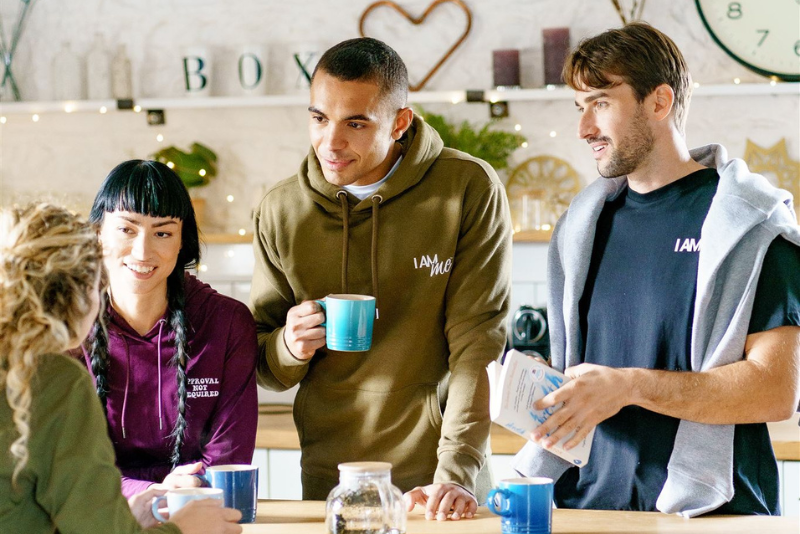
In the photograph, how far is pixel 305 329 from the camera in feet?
5.93

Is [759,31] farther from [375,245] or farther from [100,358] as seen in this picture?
[100,358]

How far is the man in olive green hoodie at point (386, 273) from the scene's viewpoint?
1923mm

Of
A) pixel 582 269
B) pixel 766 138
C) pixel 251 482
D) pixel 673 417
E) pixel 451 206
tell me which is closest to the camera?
pixel 251 482

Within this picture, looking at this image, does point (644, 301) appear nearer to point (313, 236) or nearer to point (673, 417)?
point (673, 417)

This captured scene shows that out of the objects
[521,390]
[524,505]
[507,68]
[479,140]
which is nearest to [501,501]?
[524,505]

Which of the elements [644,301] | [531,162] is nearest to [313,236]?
[644,301]

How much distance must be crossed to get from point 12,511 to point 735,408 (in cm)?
114

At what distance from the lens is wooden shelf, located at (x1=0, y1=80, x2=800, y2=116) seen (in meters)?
3.34

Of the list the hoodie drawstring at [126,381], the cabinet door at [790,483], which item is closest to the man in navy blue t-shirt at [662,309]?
the hoodie drawstring at [126,381]

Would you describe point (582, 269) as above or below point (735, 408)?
above

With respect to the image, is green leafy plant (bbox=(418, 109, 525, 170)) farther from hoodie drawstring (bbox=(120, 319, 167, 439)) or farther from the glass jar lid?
the glass jar lid

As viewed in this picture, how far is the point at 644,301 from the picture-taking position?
176 cm

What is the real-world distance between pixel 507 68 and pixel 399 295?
1.68 meters

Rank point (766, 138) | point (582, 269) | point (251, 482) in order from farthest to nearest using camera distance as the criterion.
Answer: point (766, 138)
point (582, 269)
point (251, 482)
